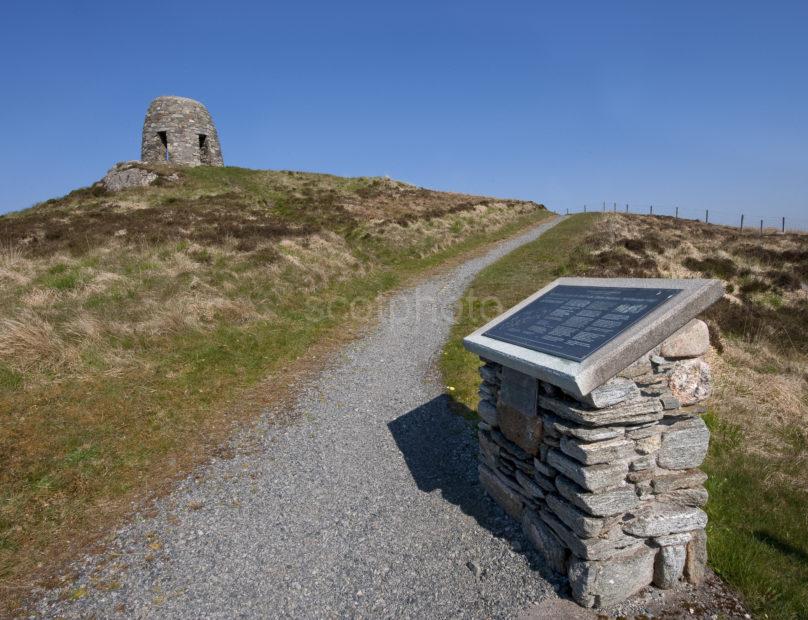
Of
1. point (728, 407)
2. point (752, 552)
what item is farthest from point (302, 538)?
point (728, 407)

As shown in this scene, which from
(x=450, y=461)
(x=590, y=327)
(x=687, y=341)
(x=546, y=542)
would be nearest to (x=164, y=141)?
(x=450, y=461)

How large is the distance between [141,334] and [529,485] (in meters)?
8.54

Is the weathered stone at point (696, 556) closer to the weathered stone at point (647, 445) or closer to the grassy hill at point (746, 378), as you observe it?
the grassy hill at point (746, 378)

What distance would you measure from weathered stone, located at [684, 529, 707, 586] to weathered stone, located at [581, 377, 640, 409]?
5.18 ft

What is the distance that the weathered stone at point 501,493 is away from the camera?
5000 mm

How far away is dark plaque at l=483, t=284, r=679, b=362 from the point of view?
13.6 ft

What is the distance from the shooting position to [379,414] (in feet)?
25.1

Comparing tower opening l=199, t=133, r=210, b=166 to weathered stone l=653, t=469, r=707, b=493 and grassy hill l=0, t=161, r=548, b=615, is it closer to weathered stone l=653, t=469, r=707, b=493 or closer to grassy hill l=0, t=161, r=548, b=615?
grassy hill l=0, t=161, r=548, b=615

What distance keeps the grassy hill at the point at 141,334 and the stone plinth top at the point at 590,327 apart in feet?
16.0

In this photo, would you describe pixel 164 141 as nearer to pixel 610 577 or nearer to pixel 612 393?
pixel 612 393

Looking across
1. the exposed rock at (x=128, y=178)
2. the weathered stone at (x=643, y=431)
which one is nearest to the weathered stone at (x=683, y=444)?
the weathered stone at (x=643, y=431)

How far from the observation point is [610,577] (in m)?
3.97

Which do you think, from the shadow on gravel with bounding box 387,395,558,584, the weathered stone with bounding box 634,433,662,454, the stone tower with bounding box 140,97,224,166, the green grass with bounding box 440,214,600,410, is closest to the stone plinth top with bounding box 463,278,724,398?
the weathered stone with bounding box 634,433,662,454

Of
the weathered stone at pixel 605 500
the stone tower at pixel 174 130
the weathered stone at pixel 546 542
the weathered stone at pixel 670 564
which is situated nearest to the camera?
the weathered stone at pixel 605 500
